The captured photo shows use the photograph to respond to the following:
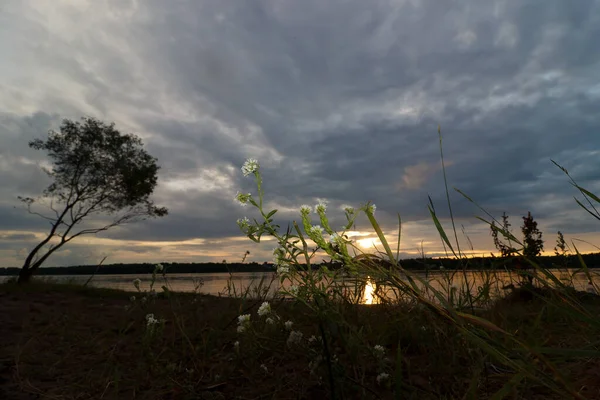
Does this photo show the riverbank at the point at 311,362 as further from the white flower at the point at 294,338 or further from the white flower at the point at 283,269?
the white flower at the point at 283,269

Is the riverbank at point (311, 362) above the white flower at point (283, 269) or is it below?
below

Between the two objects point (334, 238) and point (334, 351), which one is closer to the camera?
point (334, 238)

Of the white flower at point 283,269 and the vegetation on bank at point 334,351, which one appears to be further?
the white flower at point 283,269

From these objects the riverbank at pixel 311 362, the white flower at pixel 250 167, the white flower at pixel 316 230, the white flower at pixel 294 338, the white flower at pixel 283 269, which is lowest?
the riverbank at pixel 311 362

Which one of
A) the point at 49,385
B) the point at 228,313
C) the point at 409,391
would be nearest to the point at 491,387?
the point at 409,391

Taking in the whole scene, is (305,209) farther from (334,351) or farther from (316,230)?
(334,351)

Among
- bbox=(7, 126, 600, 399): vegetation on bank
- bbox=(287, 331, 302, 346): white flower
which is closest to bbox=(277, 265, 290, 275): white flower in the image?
bbox=(7, 126, 600, 399): vegetation on bank

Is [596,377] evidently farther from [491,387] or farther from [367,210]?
[367,210]

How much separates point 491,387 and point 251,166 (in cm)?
247

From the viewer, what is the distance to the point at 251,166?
11.2ft

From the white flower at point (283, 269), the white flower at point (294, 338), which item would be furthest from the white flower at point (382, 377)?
the white flower at point (283, 269)

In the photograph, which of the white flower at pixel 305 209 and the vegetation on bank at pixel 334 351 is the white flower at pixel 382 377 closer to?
the vegetation on bank at pixel 334 351

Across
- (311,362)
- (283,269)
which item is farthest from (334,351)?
(283,269)

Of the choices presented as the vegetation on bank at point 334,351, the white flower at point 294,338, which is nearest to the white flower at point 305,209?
the vegetation on bank at point 334,351
